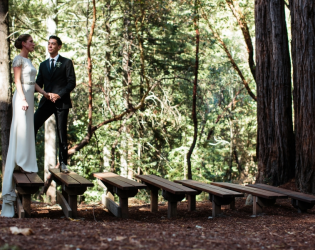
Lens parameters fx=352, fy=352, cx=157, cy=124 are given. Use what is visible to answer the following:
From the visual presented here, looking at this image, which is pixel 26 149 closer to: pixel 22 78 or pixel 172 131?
pixel 22 78

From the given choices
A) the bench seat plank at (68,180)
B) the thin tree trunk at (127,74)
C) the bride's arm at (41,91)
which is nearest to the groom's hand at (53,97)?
the bride's arm at (41,91)

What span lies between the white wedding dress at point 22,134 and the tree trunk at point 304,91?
466 cm

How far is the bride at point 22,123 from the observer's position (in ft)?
16.4

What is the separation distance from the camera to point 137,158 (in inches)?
551

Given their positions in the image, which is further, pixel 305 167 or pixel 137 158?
pixel 137 158

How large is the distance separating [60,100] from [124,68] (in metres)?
8.35

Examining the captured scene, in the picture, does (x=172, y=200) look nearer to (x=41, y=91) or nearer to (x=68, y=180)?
(x=68, y=180)

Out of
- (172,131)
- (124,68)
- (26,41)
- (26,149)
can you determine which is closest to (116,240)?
(26,149)

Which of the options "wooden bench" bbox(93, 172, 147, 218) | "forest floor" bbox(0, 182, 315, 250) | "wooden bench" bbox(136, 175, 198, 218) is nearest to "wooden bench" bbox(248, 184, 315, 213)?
"forest floor" bbox(0, 182, 315, 250)

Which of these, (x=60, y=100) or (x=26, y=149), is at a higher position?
(x=60, y=100)

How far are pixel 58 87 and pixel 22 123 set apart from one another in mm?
849

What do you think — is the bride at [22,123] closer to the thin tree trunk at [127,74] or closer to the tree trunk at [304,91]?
the tree trunk at [304,91]

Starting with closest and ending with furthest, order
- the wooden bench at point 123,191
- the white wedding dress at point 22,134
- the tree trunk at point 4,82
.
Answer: the wooden bench at point 123,191 < the white wedding dress at point 22,134 < the tree trunk at point 4,82

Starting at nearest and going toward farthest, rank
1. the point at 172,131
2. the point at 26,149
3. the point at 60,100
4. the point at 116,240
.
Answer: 1. the point at 116,240
2. the point at 26,149
3. the point at 60,100
4. the point at 172,131
